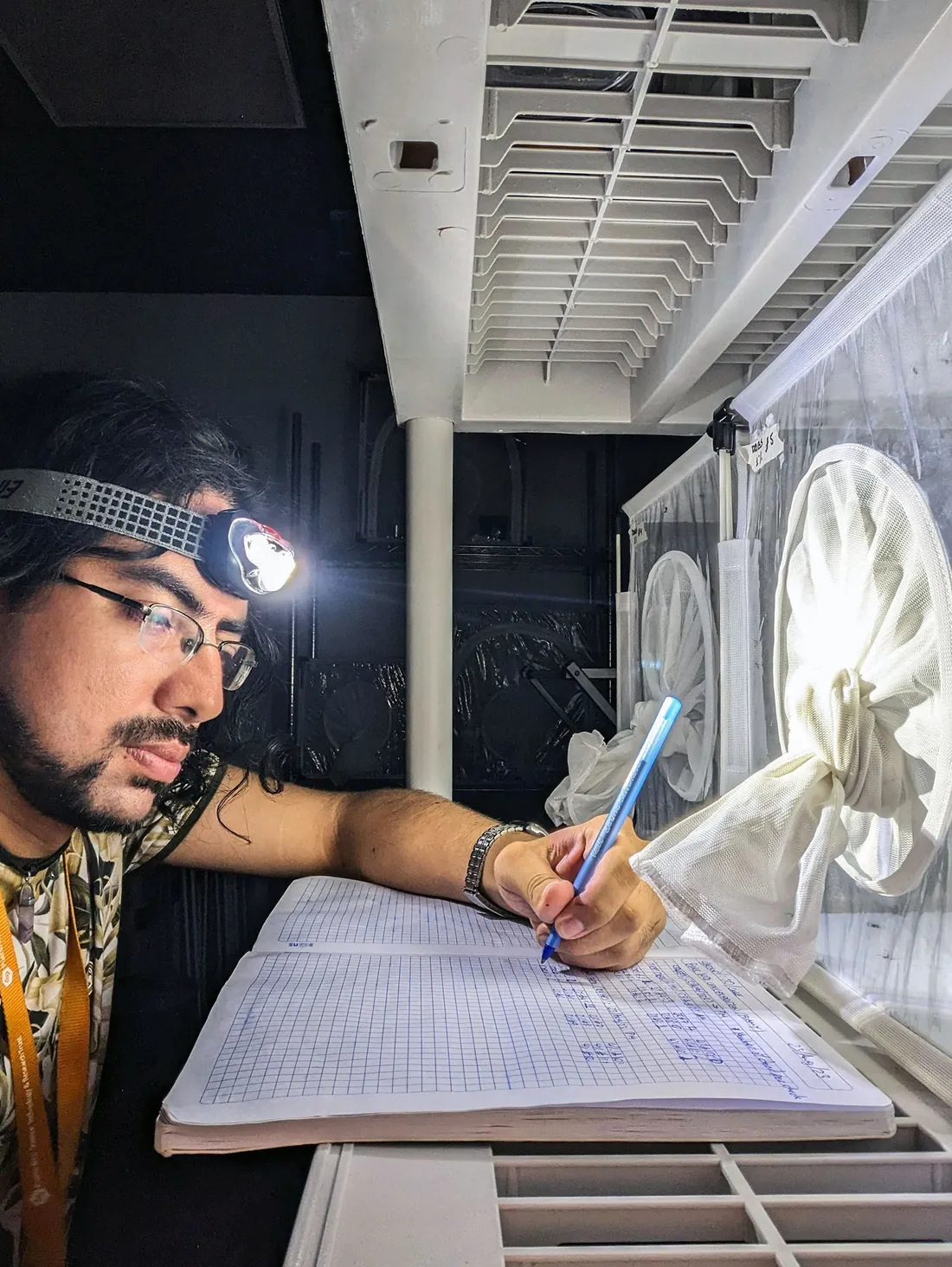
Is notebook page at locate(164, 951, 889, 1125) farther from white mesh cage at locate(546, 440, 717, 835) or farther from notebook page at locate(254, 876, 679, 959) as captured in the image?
white mesh cage at locate(546, 440, 717, 835)

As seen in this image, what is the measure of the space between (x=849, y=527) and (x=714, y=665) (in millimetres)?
326

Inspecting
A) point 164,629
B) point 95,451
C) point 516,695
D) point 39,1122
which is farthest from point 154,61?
point 516,695

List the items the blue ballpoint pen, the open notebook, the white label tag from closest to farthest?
1. the open notebook
2. the blue ballpoint pen
3. the white label tag

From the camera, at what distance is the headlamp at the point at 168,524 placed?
0.53 m

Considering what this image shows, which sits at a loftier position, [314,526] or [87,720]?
[314,526]

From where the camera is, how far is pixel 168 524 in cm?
→ 56

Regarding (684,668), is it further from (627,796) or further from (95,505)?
(95,505)

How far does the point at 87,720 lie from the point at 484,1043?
36cm

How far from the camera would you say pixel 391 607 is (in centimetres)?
125

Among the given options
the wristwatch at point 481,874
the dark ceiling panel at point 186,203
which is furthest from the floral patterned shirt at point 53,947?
the dark ceiling panel at point 186,203

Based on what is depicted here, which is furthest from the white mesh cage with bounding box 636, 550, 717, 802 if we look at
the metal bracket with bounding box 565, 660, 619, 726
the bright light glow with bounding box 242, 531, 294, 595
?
the bright light glow with bounding box 242, 531, 294, 595

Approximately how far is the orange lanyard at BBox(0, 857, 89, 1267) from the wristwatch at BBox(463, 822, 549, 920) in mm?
342

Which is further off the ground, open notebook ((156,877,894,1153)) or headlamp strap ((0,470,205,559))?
headlamp strap ((0,470,205,559))

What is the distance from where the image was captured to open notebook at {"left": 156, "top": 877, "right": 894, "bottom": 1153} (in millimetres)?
351
